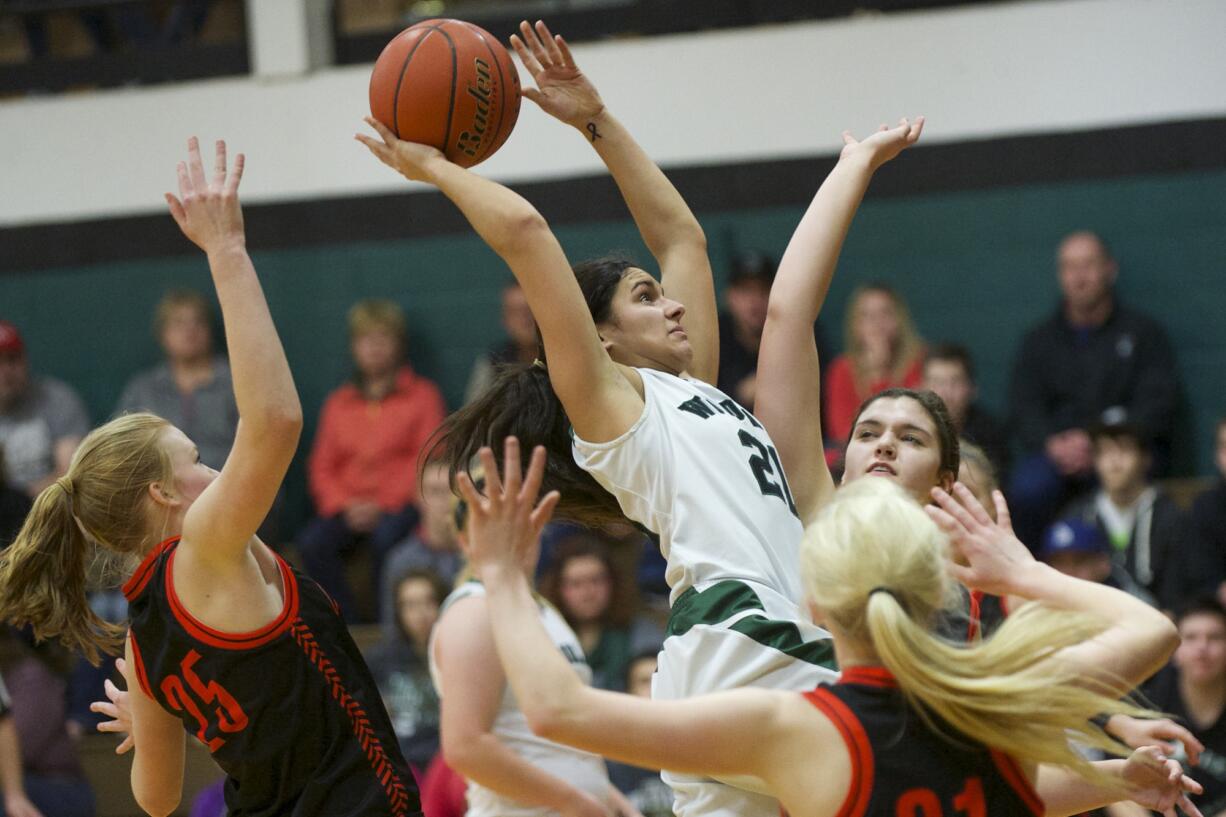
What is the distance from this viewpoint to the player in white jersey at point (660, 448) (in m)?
3.19

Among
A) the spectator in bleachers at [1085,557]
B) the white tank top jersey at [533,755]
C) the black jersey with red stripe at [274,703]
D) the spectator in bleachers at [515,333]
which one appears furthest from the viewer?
the spectator in bleachers at [515,333]

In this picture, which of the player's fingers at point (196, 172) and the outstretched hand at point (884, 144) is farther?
the outstretched hand at point (884, 144)

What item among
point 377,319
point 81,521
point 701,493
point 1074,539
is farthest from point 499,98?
point 377,319

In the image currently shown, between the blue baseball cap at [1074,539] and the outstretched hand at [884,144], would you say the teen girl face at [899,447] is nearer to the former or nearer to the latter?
the outstretched hand at [884,144]

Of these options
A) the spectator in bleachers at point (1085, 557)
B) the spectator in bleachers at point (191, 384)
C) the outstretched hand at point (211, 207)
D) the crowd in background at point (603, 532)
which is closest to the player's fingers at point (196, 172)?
the outstretched hand at point (211, 207)

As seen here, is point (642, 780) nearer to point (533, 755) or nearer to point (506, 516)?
point (533, 755)

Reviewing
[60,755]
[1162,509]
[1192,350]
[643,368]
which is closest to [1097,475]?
[1162,509]

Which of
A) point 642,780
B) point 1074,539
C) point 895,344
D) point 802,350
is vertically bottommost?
point 642,780

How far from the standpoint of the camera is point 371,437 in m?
8.27

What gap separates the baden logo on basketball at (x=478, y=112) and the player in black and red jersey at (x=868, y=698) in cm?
122

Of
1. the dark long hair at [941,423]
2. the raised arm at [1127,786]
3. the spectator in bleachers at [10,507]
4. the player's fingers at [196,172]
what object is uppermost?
the player's fingers at [196,172]

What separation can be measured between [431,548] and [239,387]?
15.5 ft

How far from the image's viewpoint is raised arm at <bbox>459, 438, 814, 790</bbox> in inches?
94.1

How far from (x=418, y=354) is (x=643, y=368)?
17.7ft
